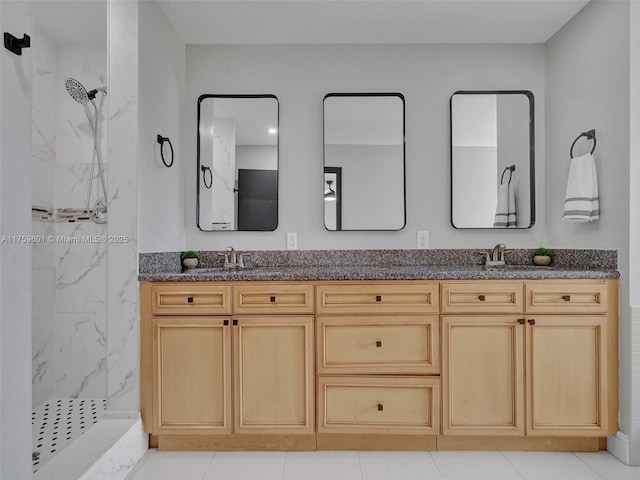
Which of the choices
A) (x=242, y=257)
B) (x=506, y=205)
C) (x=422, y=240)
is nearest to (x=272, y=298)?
(x=242, y=257)

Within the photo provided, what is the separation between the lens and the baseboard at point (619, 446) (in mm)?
2064

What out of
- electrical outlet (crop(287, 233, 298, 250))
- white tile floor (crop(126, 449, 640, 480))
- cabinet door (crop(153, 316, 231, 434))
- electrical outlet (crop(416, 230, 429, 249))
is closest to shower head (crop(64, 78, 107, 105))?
cabinet door (crop(153, 316, 231, 434))

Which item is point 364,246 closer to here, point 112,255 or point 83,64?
point 112,255

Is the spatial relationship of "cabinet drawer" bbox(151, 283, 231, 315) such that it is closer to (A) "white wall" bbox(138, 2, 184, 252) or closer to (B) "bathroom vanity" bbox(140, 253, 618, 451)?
(B) "bathroom vanity" bbox(140, 253, 618, 451)

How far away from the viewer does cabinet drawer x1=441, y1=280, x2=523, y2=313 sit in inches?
85.0

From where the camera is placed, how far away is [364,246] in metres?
2.78

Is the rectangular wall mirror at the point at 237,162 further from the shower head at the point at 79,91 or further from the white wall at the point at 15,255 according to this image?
the white wall at the point at 15,255

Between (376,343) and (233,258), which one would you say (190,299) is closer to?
(233,258)

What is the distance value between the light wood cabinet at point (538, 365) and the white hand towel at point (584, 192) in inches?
14.9

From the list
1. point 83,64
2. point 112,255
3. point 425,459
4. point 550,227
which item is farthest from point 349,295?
point 83,64

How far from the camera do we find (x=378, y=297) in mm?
2176

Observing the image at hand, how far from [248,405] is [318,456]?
45 cm

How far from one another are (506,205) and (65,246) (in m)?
2.61

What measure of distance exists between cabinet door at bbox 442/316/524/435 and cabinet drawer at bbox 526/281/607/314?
151 millimetres
